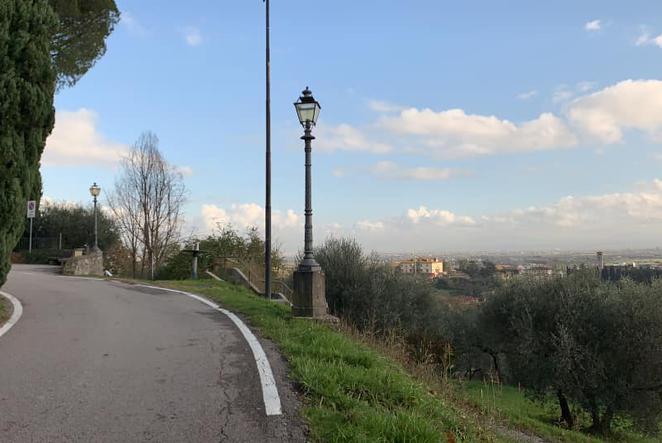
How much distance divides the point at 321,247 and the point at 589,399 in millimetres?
14515

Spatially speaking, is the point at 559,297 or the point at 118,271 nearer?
the point at 559,297

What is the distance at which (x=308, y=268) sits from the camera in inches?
397

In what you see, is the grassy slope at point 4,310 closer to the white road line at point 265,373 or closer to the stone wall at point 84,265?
the white road line at point 265,373

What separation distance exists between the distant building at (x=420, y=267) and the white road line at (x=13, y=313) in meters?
20.6

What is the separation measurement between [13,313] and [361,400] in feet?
28.2

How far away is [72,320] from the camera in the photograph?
10.0 m

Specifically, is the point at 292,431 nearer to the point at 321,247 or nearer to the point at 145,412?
the point at 145,412

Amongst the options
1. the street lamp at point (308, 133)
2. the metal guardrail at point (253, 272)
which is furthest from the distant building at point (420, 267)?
the street lamp at point (308, 133)

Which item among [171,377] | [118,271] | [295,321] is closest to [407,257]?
[118,271]

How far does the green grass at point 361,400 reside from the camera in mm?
4195

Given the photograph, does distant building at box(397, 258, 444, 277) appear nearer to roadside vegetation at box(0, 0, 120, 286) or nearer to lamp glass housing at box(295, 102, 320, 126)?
lamp glass housing at box(295, 102, 320, 126)

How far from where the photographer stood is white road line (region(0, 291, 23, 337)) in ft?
28.8

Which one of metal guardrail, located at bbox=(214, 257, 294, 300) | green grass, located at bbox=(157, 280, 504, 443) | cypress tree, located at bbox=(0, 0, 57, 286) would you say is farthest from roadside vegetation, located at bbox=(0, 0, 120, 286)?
metal guardrail, located at bbox=(214, 257, 294, 300)

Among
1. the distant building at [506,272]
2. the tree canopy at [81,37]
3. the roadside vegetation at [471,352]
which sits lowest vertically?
the roadside vegetation at [471,352]
